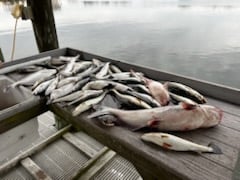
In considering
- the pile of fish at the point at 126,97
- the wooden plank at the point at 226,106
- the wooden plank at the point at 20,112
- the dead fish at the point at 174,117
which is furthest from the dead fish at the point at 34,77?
the wooden plank at the point at 226,106

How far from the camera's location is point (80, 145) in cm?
223

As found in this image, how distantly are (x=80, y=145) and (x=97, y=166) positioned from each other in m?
0.42

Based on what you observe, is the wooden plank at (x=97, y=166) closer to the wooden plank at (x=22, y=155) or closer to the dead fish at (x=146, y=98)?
the wooden plank at (x=22, y=155)

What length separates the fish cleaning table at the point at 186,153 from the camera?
781 mm

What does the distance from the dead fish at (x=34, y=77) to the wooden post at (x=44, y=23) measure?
1.09 meters

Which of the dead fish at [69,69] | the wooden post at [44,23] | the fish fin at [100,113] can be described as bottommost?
the fish fin at [100,113]

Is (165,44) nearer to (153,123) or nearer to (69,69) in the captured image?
(69,69)

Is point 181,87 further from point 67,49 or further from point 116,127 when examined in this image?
point 67,49

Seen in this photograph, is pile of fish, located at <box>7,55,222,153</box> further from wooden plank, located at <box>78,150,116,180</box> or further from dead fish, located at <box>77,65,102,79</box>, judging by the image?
wooden plank, located at <box>78,150,116,180</box>

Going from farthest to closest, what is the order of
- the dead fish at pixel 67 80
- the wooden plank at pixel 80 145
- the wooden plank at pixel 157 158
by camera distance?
the wooden plank at pixel 80 145 → the dead fish at pixel 67 80 → the wooden plank at pixel 157 158

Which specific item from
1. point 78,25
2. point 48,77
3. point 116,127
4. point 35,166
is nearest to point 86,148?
point 35,166

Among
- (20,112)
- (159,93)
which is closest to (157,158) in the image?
(159,93)

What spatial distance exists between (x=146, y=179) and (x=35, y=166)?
4.60 ft

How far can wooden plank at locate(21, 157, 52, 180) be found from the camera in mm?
1735
